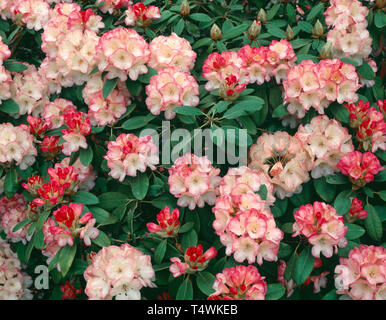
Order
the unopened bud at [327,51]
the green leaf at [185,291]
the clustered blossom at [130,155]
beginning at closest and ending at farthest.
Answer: the green leaf at [185,291] → the clustered blossom at [130,155] → the unopened bud at [327,51]

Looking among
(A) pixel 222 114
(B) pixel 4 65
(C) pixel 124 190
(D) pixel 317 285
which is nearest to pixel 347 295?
(D) pixel 317 285

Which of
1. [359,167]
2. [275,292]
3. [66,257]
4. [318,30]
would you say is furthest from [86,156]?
[318,30]

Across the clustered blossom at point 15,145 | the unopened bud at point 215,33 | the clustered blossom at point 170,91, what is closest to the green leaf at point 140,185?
the clustered blossom at point 170,91

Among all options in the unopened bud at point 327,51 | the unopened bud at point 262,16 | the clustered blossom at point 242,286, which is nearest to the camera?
the clustered blossom at point 242,286

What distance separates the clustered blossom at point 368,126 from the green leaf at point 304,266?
46 cm

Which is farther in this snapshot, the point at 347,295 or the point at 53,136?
the point at 53,136

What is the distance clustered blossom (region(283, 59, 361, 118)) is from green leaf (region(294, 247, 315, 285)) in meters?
0.52

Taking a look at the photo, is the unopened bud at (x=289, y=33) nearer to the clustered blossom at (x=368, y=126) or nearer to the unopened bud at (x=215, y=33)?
the unopened bud at (x=215, y=33)

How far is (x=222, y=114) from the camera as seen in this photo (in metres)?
1.57

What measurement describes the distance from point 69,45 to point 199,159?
2.42 ft

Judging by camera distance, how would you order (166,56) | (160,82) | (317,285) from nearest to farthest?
(317,285), (160,82), (166,56)

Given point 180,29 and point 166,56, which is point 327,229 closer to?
point 166,56

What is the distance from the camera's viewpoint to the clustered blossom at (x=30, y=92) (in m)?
1.87

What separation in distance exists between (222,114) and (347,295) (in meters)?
0.73
